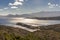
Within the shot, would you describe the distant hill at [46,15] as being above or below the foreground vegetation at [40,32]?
above

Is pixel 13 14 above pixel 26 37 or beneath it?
above

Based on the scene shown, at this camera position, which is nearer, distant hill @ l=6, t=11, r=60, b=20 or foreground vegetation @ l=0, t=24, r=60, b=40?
foreground vegetation @ l=0, t=24, r=60, b=40

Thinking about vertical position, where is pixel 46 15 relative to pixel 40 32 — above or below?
above

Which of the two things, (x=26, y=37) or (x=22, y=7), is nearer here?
(x=26, y=37)

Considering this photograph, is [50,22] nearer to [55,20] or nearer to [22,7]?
[55,20]

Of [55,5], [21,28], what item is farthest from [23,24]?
[55,5]

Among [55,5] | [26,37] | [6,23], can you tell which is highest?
[55,5]

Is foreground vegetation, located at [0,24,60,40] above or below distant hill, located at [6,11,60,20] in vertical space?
below

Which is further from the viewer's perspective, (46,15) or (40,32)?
(46,15)

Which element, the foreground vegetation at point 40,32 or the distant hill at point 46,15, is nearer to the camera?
the foreground vegetation at point 40,32

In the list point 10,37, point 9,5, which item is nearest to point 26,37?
point 10,37
